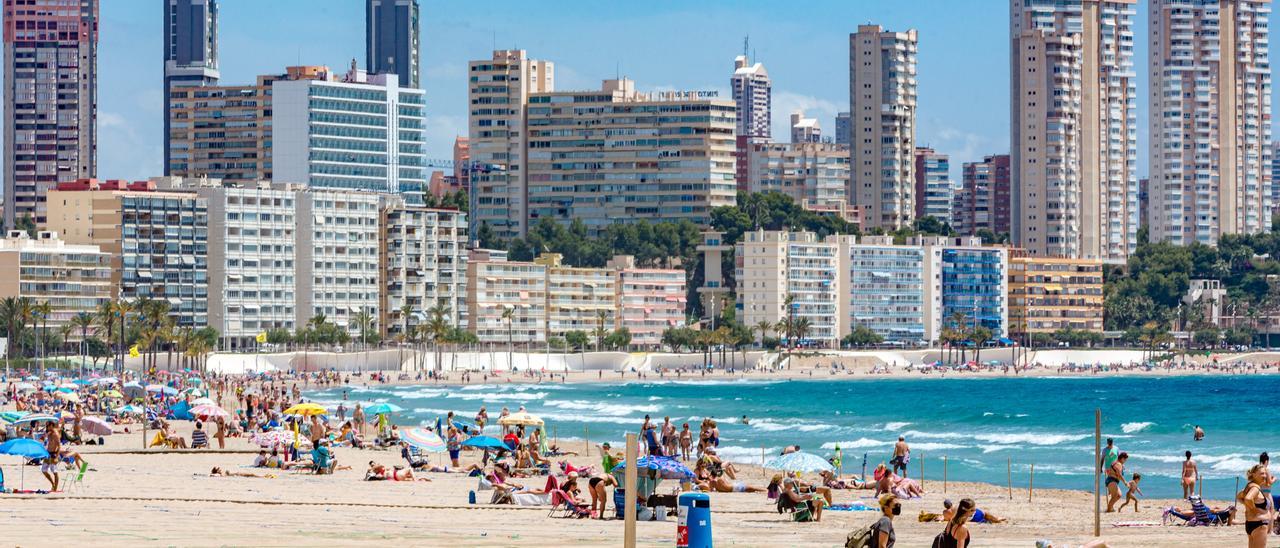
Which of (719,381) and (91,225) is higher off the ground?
(91,225)

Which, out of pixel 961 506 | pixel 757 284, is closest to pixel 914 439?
pixel 961 506

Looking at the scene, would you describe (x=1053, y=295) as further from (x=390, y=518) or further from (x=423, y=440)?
(x=390, y=518)

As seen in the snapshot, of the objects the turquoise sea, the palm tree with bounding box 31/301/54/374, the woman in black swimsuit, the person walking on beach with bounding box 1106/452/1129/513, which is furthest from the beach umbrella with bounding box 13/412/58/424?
the palm tree with bounding box 31/301/54/374

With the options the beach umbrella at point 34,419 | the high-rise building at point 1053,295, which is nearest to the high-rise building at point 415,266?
the high-rise building at point 1053,295

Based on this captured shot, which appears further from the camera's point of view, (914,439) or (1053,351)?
(1053,351)

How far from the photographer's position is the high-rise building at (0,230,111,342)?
13850 centimetres

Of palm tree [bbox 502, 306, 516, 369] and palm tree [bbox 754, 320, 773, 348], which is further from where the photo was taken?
palm tree [bbox 754, 320, 773, 348]

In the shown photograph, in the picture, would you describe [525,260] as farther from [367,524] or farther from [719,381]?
[367,524]

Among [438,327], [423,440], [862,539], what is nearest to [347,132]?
[438,327]

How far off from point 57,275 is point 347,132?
54.3 metres

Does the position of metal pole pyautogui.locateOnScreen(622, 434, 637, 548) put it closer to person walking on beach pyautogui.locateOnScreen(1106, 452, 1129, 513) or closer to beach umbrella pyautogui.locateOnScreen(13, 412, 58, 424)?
person walking on beach pyautogui.locateOnScreen(1106, 452, 1129, 513)

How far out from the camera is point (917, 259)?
187 metres

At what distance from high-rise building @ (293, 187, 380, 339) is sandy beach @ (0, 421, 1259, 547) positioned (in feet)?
400

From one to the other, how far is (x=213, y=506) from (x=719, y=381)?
407 feet
